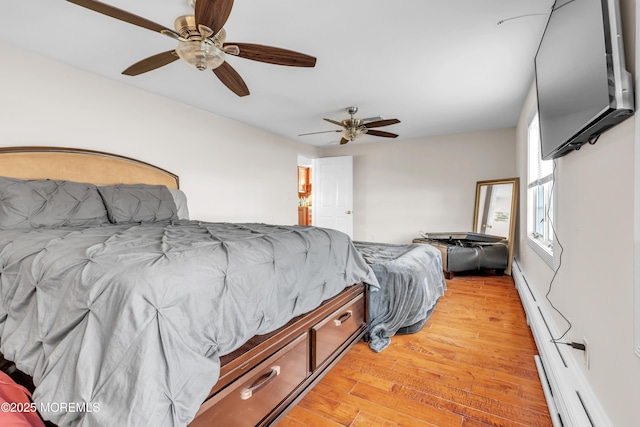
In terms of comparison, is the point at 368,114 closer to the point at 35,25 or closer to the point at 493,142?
the point at 493,142

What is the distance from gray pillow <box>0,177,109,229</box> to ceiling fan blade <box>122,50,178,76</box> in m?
1.02

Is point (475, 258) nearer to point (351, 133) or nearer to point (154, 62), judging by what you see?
point (351, 133)

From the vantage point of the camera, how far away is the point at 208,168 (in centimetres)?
395

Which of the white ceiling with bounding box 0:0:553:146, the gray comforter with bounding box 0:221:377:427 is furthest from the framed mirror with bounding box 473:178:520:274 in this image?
the gray comforter with bounding box 0:221:377:427

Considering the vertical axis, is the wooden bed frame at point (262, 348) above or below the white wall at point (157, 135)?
below

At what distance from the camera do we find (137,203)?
2.58 meters

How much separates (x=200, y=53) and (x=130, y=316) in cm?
154


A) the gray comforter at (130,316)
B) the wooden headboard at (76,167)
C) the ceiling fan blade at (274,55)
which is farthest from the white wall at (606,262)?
the wooden headboard at (76,167)

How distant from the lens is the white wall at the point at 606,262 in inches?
37.6

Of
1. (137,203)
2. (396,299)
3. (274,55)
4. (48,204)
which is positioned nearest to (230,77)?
Result: (274,55)

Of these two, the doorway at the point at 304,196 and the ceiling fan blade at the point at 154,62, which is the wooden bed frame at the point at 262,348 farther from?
the doorway at the point at 304,196

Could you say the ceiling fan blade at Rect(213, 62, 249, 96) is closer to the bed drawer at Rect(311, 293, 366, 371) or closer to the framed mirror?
the bed drawer at Rect(311, 293, 366, 371)

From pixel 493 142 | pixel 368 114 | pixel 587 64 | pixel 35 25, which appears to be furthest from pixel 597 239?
pixel 493 142

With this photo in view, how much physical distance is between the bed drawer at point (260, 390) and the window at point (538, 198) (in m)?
1.96
